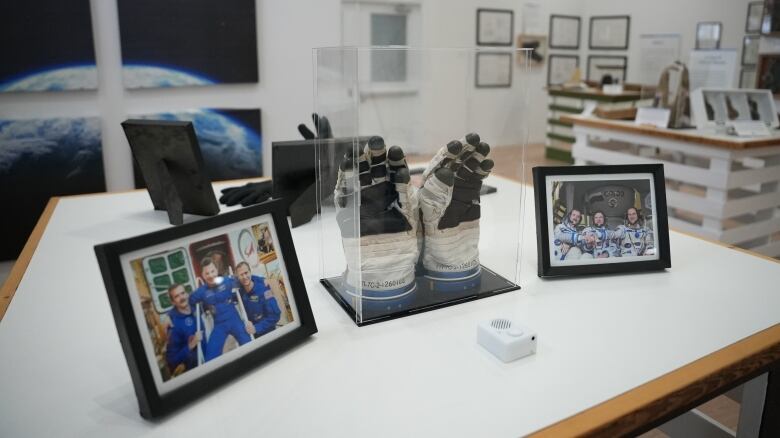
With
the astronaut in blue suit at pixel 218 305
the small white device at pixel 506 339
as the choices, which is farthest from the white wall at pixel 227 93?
the small white device at pixel 506 339

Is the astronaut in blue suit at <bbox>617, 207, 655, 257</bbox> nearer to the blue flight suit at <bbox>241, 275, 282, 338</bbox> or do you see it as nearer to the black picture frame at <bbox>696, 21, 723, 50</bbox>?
the blue flight suit at <bbox>241, 275, 282, 338</bbox>

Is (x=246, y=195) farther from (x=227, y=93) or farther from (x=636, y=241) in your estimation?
(x=227, y=93)

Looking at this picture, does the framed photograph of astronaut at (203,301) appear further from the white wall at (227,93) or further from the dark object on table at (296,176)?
the white wall at (227,93)

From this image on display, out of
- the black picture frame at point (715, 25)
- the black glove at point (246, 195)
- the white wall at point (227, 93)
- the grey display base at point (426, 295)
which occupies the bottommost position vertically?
the grey display base at point (426, 295)

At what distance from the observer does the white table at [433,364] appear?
797 mm

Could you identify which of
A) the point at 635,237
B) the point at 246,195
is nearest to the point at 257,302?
the point at 635,237

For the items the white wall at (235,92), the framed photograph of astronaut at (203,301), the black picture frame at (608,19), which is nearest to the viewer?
the framed photograph of astronaut at (203,301)

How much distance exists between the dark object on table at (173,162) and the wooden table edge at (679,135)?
236cm

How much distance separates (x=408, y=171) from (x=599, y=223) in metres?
0.50

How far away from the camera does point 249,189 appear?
2.03m

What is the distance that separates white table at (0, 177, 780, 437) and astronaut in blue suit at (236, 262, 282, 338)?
64mm

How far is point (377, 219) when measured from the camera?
1.09m

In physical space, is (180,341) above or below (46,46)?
below

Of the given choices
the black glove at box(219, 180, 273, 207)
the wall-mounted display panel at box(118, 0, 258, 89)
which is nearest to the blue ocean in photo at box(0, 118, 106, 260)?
the wall-mounted display panel at box(118, 0, 258, 89)
